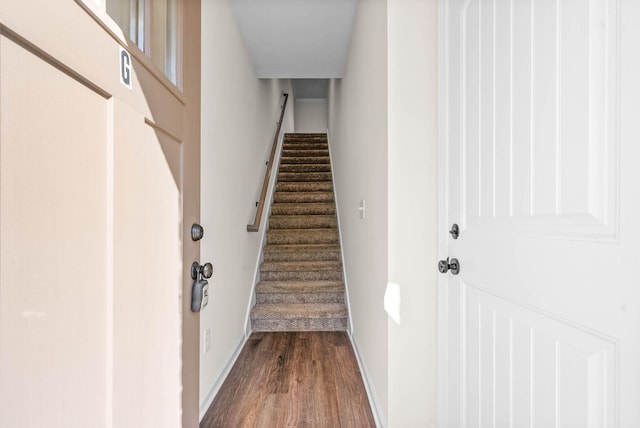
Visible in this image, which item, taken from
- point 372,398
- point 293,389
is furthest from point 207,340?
point 372,398

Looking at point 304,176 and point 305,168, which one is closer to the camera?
point 304,176

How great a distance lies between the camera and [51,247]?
56cm

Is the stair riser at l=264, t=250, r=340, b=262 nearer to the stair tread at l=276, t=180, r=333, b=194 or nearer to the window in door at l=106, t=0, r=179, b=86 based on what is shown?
the stair tread at l=276, t=180, r=333, b=194

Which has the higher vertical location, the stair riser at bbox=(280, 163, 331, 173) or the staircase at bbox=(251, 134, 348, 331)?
the stair riser at bbox=(280, 163, 331, 173)

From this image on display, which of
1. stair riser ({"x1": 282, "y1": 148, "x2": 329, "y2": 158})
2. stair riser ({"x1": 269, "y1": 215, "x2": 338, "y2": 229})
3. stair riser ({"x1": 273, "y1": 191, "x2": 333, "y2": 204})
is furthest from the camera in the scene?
stair riser ({"x1": 282, "y1": 148, "x2": 329, "y2": 158})

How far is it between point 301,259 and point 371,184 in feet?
6.74

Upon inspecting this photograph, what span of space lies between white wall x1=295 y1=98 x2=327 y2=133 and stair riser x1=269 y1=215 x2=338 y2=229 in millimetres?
3456

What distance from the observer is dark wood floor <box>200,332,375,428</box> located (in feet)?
5.44

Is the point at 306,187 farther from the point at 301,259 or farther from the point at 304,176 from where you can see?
the point at 301,259
